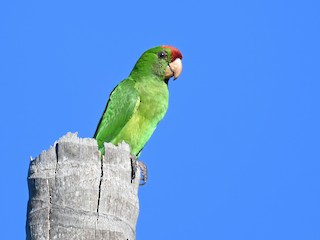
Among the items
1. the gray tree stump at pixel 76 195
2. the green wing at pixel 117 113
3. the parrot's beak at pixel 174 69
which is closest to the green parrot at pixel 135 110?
the green wing at pixel 117 113

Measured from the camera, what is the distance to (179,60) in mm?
8883

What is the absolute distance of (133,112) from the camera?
7.95 meters

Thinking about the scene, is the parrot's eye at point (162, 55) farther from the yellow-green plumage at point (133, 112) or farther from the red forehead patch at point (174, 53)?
the yellow-green plumage at point (133, 112)

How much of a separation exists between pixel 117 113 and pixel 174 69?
1.24 meters

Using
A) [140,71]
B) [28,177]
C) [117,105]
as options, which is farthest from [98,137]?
[28,177]

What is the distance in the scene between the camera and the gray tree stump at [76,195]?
13.5 feet

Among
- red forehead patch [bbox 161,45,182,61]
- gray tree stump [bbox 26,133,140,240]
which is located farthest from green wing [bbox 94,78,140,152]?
gray tree stump [bbox 26,133,140,240]

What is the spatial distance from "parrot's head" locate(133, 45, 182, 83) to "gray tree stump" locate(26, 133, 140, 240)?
438cm

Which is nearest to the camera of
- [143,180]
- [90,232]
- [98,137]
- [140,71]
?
[90,232]

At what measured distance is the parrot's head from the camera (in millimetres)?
8641

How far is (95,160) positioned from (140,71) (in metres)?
4.45

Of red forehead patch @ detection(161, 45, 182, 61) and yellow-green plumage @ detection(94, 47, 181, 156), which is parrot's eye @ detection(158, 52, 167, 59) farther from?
yellow-green plumage @ detection(94, 47, 181, 156)

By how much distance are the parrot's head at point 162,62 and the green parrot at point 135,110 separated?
15mm

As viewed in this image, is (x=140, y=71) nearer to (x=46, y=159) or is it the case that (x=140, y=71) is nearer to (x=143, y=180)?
(x=143, y=180)
